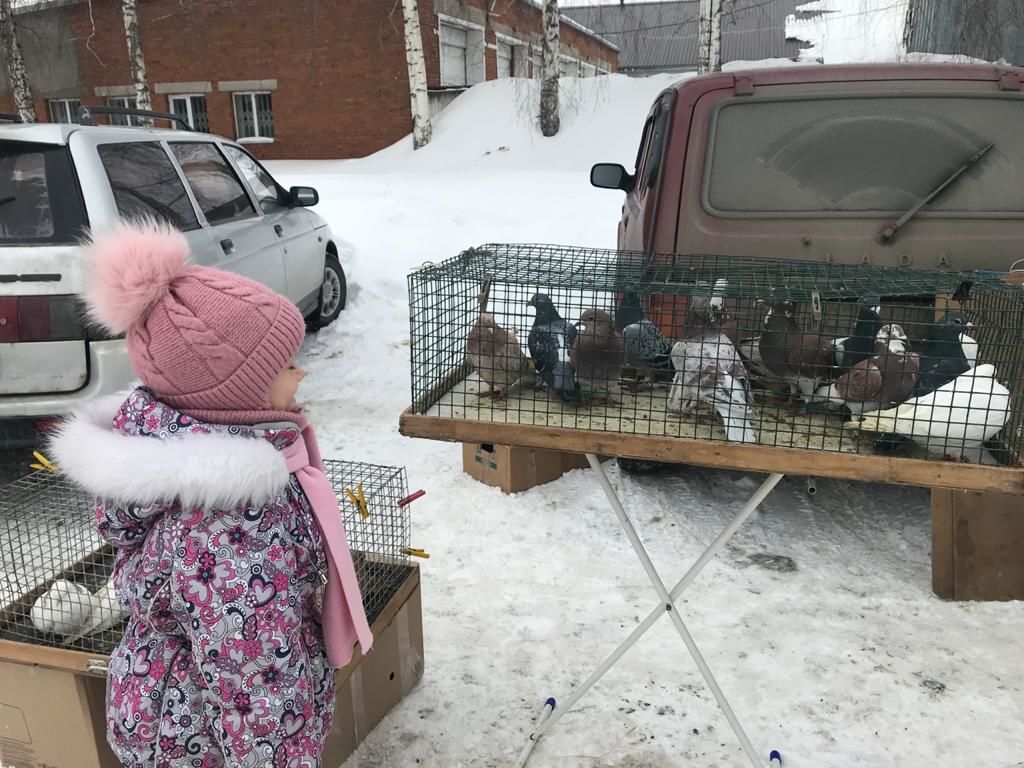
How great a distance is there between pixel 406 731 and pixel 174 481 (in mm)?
1442

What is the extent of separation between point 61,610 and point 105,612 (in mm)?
120

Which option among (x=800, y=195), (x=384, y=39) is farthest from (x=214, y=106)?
(x=800, y=195)

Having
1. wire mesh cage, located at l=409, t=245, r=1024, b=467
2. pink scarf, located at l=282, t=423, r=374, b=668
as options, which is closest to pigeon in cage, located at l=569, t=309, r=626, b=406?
wire mesh cage, located at l=409, t=245, r=1024, b=467

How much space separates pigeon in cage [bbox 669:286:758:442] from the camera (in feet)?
6.81

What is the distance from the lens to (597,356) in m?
2.41

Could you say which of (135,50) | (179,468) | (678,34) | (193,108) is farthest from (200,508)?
(678,34)

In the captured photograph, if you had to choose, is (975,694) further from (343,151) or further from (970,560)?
(343,151)

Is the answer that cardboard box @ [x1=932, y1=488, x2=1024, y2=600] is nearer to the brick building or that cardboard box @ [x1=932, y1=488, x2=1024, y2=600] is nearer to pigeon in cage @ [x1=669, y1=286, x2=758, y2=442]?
pigeon in cage @ [x1=669, y1=286, x2=758, y2=442]

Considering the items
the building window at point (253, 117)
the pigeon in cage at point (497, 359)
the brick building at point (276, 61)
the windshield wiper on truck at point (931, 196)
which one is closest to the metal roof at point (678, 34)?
the brick building at point (276, 61)

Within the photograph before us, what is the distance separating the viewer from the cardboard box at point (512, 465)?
4098 mm

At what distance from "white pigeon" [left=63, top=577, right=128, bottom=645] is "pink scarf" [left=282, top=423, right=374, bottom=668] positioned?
2.93ft

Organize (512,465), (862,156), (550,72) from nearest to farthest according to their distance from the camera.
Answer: (862,156) → (512,465) → (550,72)

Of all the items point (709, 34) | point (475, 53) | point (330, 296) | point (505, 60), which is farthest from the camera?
point (505, 60)

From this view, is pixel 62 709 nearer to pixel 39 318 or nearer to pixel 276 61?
pixel 39 318
